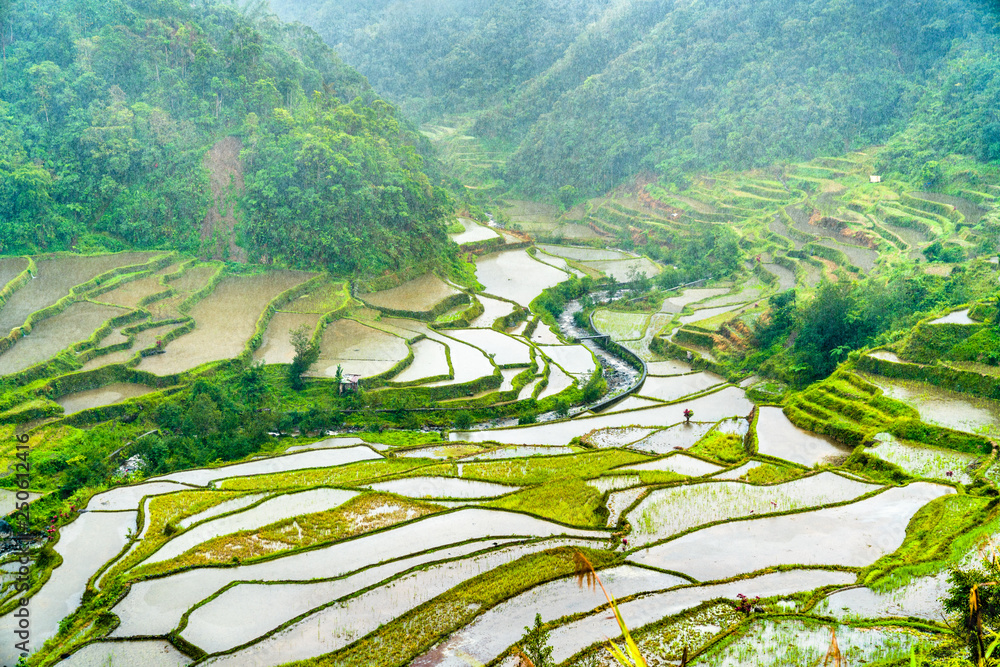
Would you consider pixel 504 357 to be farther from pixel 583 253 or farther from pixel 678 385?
pixel 583 253

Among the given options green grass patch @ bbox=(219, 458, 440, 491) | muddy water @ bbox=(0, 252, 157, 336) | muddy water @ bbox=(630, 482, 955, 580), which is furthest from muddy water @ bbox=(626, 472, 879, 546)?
muddy water @ bbox=(0, 252, 157, 336)

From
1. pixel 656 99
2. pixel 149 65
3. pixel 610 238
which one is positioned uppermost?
pixel 149 65

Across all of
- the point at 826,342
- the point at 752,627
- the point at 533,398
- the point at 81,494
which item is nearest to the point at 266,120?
the point at 533,398

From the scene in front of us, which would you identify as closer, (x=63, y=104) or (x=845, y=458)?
(x=845, y=458)

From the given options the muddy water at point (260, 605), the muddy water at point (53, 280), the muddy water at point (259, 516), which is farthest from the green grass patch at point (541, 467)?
the muddy water at point (53, 280)

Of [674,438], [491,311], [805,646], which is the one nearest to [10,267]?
[491,311]

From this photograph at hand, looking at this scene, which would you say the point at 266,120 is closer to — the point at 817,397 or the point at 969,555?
the point at 817,397

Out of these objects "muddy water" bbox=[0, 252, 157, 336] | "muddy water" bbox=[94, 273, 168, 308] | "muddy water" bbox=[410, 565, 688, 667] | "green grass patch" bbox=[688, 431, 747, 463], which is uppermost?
"muddy water" bbox=[0, 252, 157, 336]

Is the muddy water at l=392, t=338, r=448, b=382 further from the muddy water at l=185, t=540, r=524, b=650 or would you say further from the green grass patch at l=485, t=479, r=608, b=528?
the muddy water at l=185, t=540, r=524, b=650
